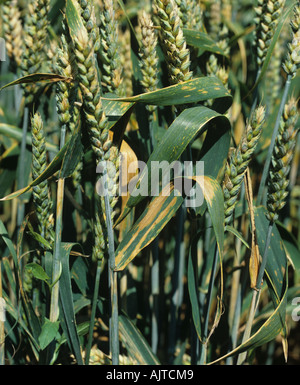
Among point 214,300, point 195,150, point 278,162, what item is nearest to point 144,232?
point 278,162

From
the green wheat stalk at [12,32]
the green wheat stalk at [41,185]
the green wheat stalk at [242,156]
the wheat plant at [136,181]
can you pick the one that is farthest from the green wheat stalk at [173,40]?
the green wheat stalk at [12,32]

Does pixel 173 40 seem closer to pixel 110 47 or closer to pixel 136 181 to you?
pixel 110 47

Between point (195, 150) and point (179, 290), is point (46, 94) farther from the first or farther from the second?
point (179, 290)

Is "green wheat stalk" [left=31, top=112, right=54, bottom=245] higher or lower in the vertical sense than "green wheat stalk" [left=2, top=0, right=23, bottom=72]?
lower

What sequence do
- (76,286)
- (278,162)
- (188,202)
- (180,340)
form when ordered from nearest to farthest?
(278,162)
(188,202)
(76,286)
(180,340)

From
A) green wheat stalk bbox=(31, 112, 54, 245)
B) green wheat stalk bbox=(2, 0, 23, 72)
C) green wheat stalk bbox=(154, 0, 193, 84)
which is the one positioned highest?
green wheat stalk bbox=(2, 0, 23, 72)

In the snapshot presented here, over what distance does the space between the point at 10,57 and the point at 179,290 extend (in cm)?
76

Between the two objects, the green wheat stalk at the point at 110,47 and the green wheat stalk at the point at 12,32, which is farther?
the green wheat stalk at the point at 12,32

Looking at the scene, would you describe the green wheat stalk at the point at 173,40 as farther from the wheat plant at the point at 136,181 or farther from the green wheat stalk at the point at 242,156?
the green wheat stalk at the point at 242,156

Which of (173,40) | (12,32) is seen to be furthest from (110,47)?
(12,32)

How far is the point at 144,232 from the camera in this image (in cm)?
90

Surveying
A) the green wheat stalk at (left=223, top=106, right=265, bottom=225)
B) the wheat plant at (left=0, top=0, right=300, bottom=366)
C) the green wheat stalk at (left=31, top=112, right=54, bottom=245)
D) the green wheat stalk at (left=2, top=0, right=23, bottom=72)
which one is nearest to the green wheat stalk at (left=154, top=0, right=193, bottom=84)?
the wheat plant at (left=0, top=0, right=300, bottom=366)

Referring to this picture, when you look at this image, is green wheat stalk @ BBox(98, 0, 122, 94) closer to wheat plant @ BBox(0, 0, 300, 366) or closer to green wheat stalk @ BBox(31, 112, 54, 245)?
wheat plant @ BBox(0, 0, 300, 366)

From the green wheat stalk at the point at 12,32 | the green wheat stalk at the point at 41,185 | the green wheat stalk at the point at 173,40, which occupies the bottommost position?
the green wheat stalk at the point at 41,185
